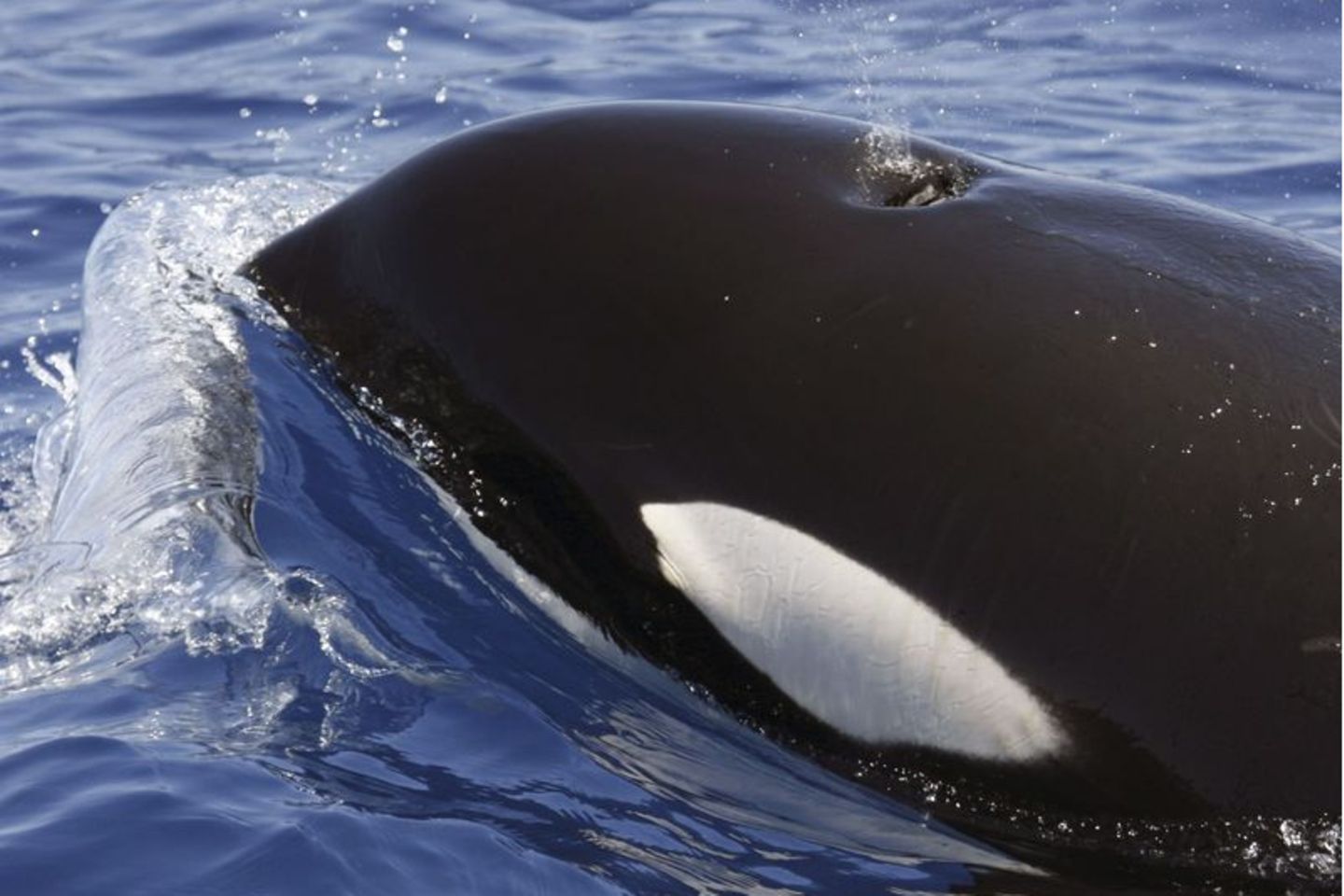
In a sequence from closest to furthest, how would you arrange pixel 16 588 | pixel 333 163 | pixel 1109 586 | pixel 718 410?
pixel 1109 586 < pixel 718 410 < pixel 16 588 < pixel 333 163

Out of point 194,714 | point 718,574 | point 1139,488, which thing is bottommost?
point 194,714

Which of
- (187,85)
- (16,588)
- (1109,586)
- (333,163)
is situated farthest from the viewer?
(187,85)

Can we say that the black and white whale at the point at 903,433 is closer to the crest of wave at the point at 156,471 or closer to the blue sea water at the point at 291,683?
the blue sea water at the point at 291,683

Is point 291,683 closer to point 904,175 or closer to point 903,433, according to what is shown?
point 903,433

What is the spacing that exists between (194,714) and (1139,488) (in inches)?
83.9

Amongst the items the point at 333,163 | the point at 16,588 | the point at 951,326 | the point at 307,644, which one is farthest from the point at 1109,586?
the point at 333,163

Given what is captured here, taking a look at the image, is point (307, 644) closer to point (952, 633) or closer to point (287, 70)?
point (952, 633)

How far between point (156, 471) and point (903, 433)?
203 cm

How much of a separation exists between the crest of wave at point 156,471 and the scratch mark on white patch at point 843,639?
1.18m

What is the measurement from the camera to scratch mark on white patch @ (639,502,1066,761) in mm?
4512

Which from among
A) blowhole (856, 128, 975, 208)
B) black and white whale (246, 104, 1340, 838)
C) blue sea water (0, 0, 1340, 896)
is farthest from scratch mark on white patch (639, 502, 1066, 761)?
blowhole (856, 128, 975, 208)

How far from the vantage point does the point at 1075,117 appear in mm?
13250

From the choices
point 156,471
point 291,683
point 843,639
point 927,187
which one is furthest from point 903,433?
point 156,471

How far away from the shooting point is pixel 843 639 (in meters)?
4.70
